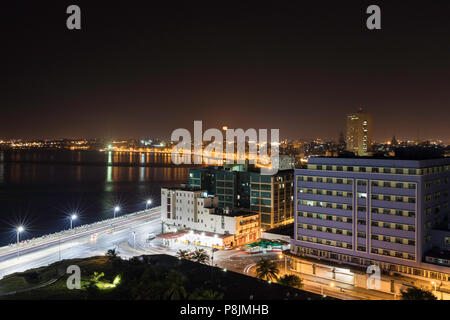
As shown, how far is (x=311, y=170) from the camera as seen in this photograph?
28656mm

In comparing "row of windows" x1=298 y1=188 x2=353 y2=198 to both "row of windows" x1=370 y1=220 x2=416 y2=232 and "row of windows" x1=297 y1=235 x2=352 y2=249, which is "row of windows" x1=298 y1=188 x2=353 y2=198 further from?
"row of windows" x1=297 y1=235 x2=352 y2=249

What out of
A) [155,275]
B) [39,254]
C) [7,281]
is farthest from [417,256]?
[39,254]

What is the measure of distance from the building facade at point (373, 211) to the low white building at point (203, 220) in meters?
7.65

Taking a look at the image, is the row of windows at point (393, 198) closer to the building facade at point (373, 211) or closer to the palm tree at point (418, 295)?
the building facade at point (373, 211)

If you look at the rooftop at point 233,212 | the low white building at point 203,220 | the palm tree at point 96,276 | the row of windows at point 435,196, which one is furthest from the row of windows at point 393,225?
the palm tree at point 96,276

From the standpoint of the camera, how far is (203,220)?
123 feet

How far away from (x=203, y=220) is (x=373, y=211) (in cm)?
1709

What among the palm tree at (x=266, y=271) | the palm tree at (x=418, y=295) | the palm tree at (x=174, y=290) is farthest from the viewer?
the palm tree at (x=266, y=271)

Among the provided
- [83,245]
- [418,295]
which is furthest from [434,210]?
[83,245]

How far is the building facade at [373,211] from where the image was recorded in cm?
2420

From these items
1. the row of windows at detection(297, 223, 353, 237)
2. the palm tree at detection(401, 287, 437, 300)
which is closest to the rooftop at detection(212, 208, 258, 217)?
the row of windows at detection(297, 223, 353, 237)

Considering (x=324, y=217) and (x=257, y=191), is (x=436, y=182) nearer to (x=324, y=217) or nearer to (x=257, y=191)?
(x=324, y=217)

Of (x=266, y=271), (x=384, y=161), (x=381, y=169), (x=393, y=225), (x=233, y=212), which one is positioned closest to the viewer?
(x=266, y=271)
